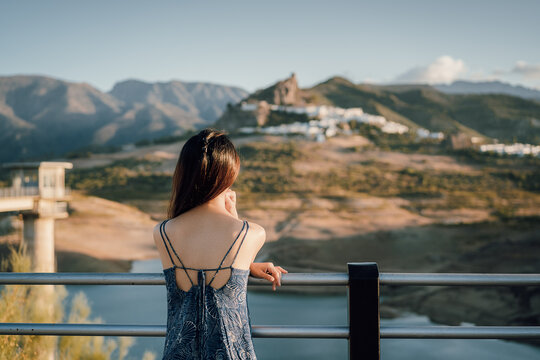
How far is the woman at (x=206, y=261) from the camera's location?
105 centimetres

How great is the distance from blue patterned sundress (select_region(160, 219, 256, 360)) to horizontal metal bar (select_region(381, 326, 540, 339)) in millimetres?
369

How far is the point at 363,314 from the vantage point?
1185mm

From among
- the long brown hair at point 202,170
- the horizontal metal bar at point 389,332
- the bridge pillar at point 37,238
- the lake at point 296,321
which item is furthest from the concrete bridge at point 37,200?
the long brown hair at point 202,170

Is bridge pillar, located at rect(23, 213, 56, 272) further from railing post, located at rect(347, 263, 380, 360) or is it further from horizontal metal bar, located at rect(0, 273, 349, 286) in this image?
railing post, located at rect(347, 263, 380, 360)

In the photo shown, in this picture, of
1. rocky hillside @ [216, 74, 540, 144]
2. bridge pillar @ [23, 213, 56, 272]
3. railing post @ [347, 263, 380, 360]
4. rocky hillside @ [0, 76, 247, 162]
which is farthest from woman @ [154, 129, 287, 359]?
rocky hillside @ [0, 76, 247, 162]

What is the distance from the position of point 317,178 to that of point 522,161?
70.9 feet

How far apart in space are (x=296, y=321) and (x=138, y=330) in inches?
976

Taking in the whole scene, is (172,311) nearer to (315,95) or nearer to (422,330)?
(422,330)

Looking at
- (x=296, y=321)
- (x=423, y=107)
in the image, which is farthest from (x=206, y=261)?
(x=423, y=107)

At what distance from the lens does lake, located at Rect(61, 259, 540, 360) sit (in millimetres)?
20531

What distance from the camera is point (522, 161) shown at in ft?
161

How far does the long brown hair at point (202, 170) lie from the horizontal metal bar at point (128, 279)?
20 centimetres

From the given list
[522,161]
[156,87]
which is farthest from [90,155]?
[156,87]

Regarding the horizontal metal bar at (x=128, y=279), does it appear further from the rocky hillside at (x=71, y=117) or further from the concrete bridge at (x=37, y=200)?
the rocky hillside at (x=71, y=117)
